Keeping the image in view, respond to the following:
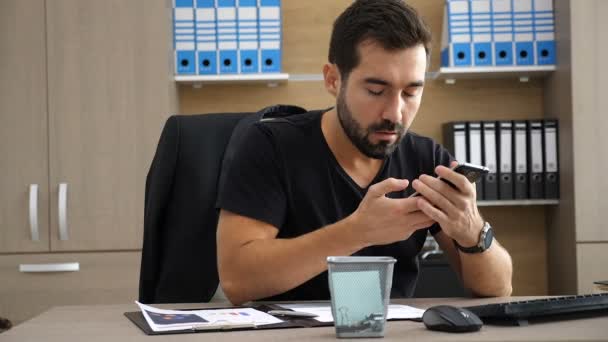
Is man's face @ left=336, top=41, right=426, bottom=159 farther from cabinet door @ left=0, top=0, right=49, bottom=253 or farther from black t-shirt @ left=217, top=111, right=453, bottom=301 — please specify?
cabinet door @ left=0, top=0, right=49, bottom=253

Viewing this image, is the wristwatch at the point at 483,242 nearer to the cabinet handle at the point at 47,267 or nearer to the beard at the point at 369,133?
the beard at the point at 369,133

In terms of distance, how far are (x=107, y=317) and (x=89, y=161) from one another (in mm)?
2182

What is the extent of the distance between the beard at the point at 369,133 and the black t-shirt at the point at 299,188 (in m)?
0.07

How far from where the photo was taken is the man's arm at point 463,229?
59.4 inches

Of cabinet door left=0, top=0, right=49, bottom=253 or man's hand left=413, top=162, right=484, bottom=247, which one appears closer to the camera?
man's hand left=413, top=162, right=484, bottom=247

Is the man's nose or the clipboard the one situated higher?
the man's nose

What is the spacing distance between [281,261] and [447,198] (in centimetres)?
34

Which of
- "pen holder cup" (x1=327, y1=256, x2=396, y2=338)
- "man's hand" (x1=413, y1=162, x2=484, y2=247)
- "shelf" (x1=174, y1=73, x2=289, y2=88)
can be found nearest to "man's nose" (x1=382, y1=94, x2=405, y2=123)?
"man's hand" (x1=413, y1=162, x2=484, y2=247)

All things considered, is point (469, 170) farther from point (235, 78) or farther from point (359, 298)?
point (235, 78)

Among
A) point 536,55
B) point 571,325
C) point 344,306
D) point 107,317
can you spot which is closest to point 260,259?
point 107,317

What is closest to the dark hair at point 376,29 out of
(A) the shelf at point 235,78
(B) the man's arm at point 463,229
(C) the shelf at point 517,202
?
(B) the man's arm at point 463,229

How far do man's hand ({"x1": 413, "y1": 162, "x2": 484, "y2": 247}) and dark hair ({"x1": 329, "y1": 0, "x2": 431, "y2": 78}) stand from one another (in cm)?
36

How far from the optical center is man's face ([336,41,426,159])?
5.76 feet

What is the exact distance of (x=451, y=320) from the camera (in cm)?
119
